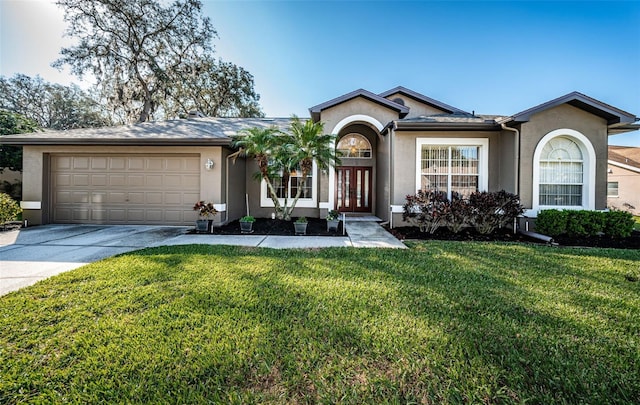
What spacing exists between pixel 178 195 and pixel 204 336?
27.2 ft

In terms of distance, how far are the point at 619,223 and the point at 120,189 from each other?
16.3 m

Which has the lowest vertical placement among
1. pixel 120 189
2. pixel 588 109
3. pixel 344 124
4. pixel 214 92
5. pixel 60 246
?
pixel 60 246

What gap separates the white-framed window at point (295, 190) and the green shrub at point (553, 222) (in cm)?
765

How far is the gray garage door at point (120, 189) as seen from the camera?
9.75 m

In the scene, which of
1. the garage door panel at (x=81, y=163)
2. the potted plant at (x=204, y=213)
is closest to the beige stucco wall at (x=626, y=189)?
the potted plant at (x=204, y=213)

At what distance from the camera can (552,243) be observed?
7180mm

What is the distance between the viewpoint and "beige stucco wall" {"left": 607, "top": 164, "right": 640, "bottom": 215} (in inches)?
699

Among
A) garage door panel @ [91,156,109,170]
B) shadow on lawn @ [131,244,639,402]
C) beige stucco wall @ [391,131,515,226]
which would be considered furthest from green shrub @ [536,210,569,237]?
garage door panel @ [91,156,109,170]

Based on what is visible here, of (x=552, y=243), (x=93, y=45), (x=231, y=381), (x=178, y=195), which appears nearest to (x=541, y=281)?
(x=552, y=243)

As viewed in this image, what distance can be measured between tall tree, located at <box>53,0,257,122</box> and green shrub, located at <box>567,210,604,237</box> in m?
24.2

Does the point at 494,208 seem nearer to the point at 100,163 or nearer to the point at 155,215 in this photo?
the point at 155,215

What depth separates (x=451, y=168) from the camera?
9359mm

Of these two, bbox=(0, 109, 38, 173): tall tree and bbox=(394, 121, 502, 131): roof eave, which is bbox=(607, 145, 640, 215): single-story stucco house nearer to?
bbox=(394, 121, 502, 131): roof eave

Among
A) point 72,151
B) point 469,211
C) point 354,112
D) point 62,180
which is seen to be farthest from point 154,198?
point 469,211
